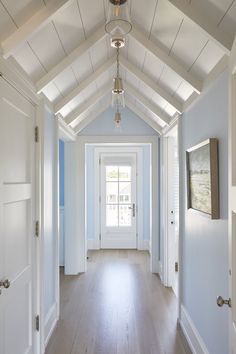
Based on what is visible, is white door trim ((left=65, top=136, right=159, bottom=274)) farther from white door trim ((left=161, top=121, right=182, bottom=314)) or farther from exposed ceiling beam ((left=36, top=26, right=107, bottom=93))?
exposed ceiling beam ((left=36, top=26, right=107, bottom=93))

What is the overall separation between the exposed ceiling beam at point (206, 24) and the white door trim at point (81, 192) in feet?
9.69

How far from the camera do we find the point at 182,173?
310 centimetres

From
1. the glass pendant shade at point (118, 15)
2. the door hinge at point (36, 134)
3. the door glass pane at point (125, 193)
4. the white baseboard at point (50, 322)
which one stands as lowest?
the white baseboard at point (50, 322)

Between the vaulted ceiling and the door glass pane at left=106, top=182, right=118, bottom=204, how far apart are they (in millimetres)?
3128

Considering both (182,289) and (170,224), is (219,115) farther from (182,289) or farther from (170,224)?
(170,224)

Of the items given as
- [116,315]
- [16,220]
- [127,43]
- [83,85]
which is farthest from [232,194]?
[116,315]

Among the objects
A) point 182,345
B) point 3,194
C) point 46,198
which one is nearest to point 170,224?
point 182,345

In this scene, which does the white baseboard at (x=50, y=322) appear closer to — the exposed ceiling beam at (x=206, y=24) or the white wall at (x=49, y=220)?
the white wall at (x=49, y=220)

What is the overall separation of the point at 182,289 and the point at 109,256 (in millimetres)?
2978

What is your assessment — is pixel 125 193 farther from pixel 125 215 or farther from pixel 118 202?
pixel 125 215

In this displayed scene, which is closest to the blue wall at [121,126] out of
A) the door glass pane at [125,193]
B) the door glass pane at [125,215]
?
the door glass pane at [125,193]

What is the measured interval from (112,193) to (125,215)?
0.53 meters

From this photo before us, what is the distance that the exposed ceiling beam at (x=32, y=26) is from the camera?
1.67 m

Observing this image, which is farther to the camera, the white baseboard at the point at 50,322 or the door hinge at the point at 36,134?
the white baseboard at the point at 50,322
